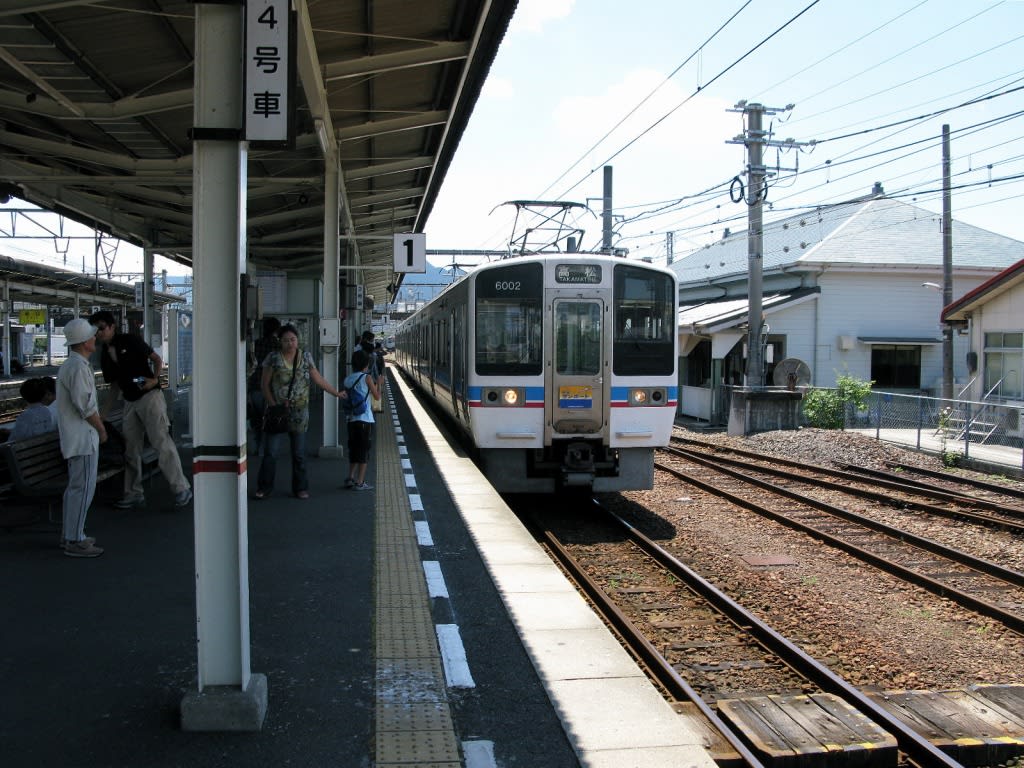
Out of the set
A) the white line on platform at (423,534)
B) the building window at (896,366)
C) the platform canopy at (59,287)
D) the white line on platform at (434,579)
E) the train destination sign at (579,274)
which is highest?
the platform canopy at (59,287)

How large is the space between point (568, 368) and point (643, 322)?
1004 millimetres

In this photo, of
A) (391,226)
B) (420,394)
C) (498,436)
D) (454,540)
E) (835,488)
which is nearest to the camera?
(454,540)

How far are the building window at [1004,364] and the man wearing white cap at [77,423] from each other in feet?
60.0

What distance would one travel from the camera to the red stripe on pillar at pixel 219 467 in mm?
3447

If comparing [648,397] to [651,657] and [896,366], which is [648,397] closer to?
[651,657]

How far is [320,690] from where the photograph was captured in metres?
3.86

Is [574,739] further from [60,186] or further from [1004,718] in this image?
[60,186]

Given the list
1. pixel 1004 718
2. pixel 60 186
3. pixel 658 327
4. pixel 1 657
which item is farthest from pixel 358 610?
pixel 60 186

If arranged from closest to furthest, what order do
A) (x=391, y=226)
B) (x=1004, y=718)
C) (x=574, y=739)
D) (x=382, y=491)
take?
(x=574, y=739) < (x=1004, y=718) < (x=382, y=491) < (x=391, y=226)

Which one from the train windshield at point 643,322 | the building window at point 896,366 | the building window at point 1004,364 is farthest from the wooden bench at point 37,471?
the building window at point 896,366

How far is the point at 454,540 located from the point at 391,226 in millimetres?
16049

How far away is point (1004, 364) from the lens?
62.4ft

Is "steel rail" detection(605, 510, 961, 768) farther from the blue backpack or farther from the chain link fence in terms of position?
the chain link fence

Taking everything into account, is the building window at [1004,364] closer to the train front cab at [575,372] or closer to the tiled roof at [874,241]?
the tiled roof at [874,241]
